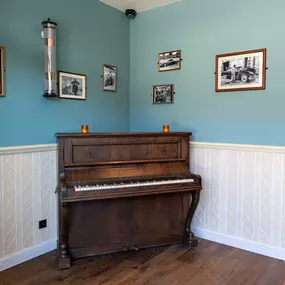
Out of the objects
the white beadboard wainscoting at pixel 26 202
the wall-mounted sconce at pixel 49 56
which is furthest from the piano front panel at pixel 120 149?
the wall-mounted sconce at pixel 49 56

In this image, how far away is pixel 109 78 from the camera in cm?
327

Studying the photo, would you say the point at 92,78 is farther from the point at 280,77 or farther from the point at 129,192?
the point at 280,77

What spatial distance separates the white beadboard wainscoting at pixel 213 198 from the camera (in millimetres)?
2461

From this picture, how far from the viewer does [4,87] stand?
7.69 feet

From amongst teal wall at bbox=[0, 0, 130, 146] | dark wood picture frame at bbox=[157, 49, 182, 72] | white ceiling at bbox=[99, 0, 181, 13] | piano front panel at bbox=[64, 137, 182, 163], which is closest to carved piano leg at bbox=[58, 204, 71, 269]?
piano front panel at bbox=[64, 137, 182, 163]

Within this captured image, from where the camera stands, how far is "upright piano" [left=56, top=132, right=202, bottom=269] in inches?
94.3

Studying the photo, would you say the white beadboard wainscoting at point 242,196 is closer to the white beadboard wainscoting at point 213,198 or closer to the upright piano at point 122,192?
the white beadboard wainscoting at point 213,198

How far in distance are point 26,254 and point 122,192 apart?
1115 mm

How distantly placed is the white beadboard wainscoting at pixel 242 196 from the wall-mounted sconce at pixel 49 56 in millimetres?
1619

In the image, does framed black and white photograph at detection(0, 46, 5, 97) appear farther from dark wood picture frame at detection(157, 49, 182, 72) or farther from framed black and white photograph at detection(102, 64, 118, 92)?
dark wood picture frame at detection(157, 49, 182, 72)

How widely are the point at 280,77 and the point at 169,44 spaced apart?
1290 mm

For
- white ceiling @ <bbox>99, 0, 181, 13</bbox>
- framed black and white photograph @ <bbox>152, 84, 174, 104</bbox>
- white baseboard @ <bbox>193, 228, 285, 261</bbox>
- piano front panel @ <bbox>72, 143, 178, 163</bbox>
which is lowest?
white baseboard @ <bbox>193, 228, 285, 261</bbox>

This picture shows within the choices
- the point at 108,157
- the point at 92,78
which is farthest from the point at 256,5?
the point at 108,157

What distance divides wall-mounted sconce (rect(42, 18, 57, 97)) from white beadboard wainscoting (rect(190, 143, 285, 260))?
5.31ft
